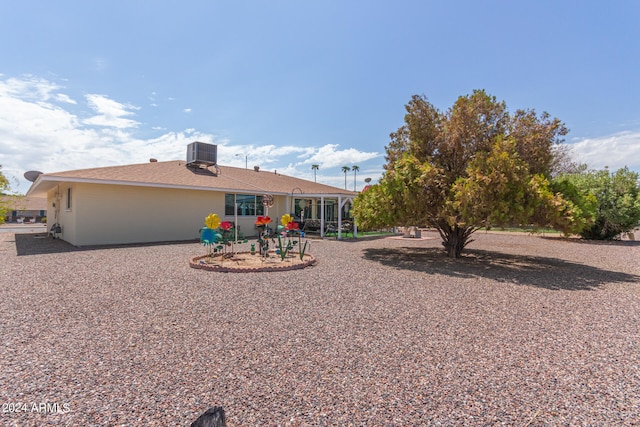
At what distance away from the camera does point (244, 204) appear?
16719mm

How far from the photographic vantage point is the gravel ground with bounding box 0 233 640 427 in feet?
7.53

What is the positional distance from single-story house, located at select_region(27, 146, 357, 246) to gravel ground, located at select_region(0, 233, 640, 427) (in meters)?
6.09

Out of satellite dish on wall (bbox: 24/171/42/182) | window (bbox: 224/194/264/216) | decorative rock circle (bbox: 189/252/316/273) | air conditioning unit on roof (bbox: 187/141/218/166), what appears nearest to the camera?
decorative rock circle (bbox: 189/252/316/273)

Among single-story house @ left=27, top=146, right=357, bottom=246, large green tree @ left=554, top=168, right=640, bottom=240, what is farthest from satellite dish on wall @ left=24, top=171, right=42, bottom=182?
large green tree @ left=554, top=168, right=640, bottom=240

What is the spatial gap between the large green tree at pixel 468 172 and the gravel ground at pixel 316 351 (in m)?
1.98

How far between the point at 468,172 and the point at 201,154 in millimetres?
14797

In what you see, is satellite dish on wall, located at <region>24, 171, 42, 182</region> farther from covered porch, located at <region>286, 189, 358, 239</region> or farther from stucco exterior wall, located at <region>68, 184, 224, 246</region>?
covered porch, located at <region>286, 189, 358, 239</region>

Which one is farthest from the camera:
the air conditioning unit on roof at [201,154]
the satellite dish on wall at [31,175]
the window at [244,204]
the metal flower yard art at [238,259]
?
the air conditioning unit on roof at [201,154]

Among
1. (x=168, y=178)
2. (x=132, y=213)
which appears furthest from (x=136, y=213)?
(x=168, y=178)

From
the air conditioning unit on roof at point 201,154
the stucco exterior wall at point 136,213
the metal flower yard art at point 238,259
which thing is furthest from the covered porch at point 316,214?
the metal flower yard art at point 238,259

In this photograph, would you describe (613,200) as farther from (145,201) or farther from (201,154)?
(145,201)

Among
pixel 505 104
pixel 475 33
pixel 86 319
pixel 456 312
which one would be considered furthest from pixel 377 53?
pixel 86 319

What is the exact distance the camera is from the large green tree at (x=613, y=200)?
15938 millimetres

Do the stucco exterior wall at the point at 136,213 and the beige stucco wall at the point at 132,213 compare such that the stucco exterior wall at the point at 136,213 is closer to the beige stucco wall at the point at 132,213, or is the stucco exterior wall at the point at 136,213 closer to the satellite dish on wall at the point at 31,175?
the beige stucco wall at the point at 132,213
